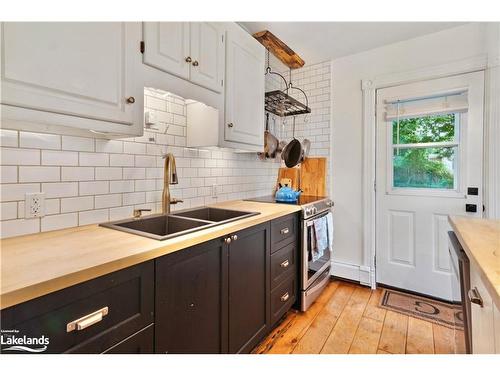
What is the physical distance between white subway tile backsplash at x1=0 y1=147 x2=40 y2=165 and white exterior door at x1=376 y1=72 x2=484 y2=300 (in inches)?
110

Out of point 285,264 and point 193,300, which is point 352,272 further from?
point 193,300

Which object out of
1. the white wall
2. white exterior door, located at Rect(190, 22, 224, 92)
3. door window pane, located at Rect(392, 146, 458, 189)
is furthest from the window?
white exterior door, located at Rect(190, 22, 224, 92)

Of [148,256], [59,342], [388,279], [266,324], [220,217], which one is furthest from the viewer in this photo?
[388,279]

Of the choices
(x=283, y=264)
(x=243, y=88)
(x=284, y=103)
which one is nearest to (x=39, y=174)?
(x=243, y=88)


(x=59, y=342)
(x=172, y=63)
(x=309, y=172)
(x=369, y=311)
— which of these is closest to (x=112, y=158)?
(x=172, y=63)

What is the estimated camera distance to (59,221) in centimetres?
125

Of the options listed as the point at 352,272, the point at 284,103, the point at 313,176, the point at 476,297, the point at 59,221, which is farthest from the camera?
the point at 313,176

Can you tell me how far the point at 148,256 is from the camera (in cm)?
94

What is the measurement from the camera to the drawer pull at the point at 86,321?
0.75 metres

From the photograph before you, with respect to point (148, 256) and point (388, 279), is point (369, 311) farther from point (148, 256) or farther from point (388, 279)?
point (148, 256)

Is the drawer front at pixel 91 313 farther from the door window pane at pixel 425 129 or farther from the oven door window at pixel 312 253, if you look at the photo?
the door window pane at pixel 425 129

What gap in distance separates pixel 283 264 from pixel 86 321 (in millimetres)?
1427

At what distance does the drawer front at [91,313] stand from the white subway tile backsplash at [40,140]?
798 mm
